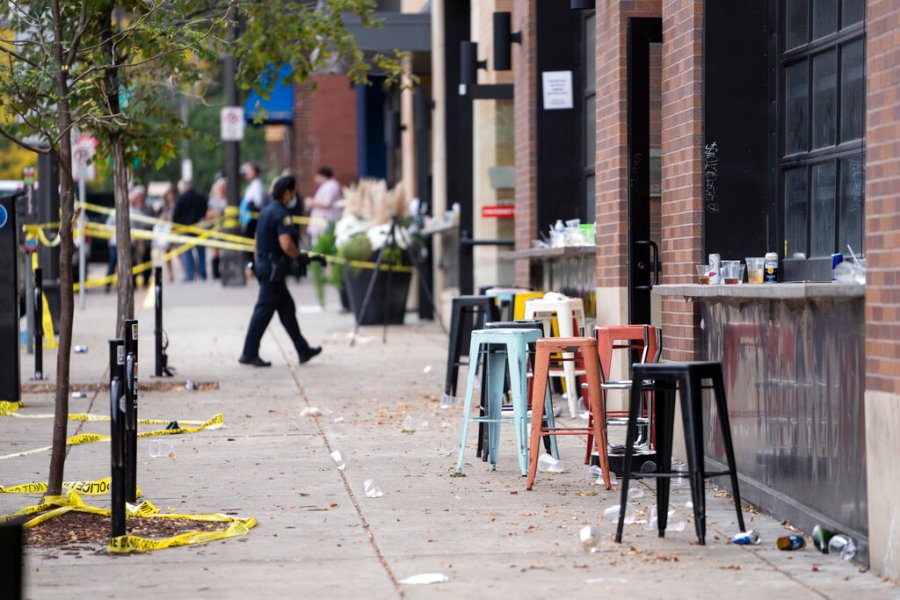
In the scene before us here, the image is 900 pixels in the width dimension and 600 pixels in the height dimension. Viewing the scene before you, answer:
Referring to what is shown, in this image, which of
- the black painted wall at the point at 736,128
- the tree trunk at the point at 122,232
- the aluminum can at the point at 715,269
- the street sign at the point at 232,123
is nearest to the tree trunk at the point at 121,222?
the tree trunk at the point at 122,232

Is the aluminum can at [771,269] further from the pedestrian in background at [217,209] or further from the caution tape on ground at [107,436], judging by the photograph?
the pedestrian in background at [217,209]

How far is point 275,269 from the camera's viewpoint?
1471cm

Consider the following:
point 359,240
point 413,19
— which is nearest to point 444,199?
point 359,240

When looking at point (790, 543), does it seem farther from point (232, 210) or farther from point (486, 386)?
point (232, 210)

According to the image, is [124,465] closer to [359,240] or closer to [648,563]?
[648,563]

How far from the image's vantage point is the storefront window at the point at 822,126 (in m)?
7.11

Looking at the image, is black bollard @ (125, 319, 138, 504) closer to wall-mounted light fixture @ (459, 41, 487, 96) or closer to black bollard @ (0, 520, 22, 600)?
black bollard @ (0, 520, 22, 600)

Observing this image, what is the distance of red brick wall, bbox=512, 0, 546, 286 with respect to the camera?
44.3ft

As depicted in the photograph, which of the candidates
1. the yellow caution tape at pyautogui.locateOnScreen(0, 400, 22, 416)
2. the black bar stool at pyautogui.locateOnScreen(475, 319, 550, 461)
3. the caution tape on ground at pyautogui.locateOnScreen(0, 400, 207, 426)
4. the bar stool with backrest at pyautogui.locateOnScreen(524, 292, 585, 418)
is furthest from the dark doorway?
the yellow caution tape at pyautogui.locateOnScreen(0, 400, 22, 416)

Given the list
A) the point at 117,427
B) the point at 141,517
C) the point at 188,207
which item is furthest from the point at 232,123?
the point at 117,427

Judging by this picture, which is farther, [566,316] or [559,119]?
[559,119]

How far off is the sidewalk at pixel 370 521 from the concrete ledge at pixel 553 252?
148 centimetres

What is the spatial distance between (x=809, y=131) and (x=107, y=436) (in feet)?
16.9

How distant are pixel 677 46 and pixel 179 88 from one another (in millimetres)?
5875
